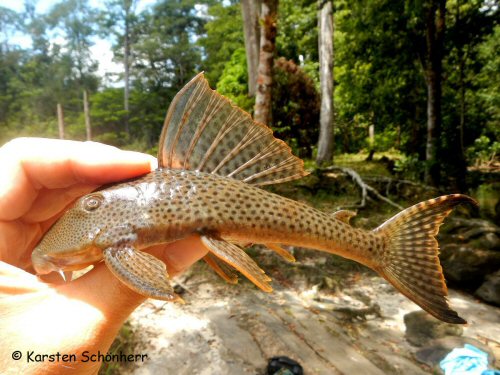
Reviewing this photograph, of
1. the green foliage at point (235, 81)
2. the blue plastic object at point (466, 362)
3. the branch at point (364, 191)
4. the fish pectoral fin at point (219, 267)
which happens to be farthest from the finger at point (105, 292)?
the green foliage at point (235, 81)

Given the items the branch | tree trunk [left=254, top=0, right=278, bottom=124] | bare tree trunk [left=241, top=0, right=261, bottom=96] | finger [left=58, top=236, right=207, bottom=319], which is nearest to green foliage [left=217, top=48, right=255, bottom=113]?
bare tree trunk [left=241, top=0, right=261, bottom=96]

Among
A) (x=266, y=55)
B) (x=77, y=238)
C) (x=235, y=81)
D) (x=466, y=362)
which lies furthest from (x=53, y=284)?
(x=235, y=81)

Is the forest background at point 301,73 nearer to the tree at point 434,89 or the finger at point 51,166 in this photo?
the tree at point 434,89

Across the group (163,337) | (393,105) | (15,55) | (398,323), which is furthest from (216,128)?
(15,55)

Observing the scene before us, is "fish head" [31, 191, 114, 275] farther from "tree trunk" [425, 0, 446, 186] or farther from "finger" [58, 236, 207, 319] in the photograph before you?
"tree trunk" [425, 0, 446, 186]

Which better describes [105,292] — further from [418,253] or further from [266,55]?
[266,55]

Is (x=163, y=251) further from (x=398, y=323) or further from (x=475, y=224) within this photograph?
(x=475, y=224)
